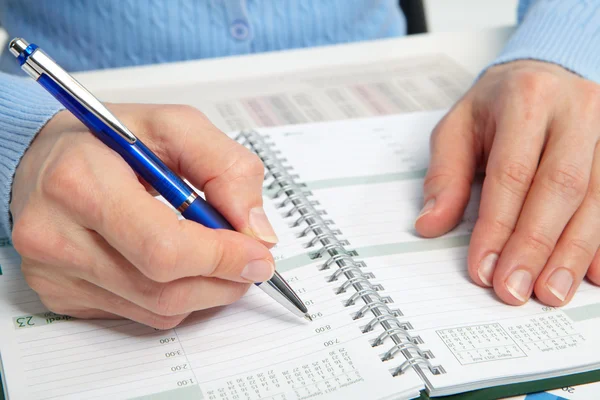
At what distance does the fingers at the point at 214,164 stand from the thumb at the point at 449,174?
0.17 meters

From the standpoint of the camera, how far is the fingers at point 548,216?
53 centimetres

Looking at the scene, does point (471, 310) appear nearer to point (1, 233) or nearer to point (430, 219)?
point (430, 219)

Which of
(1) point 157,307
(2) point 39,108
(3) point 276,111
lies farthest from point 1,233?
(3) point 276,111

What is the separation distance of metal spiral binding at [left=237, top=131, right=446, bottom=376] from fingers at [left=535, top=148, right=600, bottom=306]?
120 mm

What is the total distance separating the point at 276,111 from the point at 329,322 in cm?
39

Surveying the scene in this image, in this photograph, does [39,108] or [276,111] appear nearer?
[39,108]

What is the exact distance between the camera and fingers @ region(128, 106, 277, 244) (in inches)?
19.3

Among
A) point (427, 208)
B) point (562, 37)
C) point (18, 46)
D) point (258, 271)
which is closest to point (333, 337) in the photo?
point (258, 271)

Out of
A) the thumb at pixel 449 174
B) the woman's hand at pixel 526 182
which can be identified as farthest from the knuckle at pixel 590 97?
the thumb at pixel 449 174

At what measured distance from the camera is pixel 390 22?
3.56 feet

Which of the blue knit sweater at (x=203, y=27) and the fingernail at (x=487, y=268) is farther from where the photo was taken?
the blue knit sweater at (x=203, y=27)

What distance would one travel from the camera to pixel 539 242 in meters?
0.55

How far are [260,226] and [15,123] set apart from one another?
0.24 meters

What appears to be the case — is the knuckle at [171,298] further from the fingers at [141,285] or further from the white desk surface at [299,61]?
the white desk surface at [299,61]
